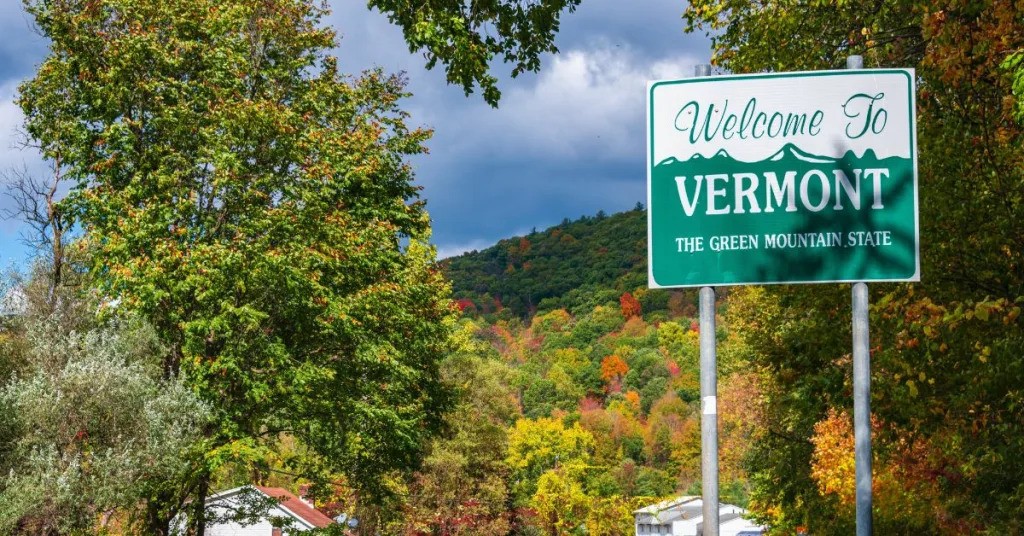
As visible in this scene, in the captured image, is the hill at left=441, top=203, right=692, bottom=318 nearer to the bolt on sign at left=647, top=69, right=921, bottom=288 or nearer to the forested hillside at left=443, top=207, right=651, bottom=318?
the forested hillside at left=443, top=207, right=651, bottom=318

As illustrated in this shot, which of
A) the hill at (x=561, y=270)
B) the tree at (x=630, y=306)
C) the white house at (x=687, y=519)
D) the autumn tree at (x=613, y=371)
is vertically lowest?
the white house at (x=687, y=519)

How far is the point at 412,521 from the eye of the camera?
42.6 metres

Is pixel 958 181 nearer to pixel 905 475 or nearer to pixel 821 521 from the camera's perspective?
pixel 905 475

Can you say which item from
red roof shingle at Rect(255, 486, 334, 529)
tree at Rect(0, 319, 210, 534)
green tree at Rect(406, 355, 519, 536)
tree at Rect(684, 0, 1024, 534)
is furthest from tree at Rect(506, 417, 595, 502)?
tree at Rect(684, 0, 1024, 534)

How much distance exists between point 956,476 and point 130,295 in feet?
50.1

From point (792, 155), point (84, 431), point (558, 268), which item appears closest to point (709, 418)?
point (792, 155)

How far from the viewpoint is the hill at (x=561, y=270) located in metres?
155

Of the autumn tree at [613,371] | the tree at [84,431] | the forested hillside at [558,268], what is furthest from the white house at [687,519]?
the tree at [84,431]

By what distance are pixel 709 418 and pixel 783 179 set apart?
5.45 ft

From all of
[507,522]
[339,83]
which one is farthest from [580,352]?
[339,83]

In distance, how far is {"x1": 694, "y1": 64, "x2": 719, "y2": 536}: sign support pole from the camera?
679 centimetres

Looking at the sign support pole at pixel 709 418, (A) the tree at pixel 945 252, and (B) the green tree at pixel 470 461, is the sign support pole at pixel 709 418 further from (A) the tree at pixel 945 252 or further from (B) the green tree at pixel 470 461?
(B) the green tree at pixel 470 461

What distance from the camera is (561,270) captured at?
565ft

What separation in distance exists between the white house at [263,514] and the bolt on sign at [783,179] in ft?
60.3
